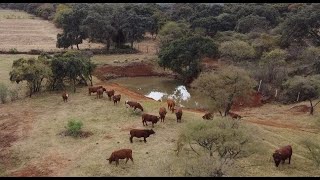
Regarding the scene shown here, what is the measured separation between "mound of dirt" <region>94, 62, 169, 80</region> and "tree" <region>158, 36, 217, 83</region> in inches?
177

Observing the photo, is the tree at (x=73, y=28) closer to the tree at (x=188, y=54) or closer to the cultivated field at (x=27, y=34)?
the cultivated field at (x=27, y=34)

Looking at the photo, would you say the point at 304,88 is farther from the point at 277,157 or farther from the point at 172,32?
the point at 172,32

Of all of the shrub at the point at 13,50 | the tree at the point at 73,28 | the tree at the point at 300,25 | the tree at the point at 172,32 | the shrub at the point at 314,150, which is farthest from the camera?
the tree at the point at 73,28

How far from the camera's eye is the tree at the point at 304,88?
30.5m

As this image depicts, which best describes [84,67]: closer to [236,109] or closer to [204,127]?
[236,109]

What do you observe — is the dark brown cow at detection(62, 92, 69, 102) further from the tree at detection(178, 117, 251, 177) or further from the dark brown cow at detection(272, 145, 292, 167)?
the dark brown cow at detection(272, 145, 292, 167)

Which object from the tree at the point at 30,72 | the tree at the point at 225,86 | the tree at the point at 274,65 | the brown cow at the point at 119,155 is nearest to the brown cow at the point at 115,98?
the tree at the point at 30,72

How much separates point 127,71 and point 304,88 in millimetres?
18812

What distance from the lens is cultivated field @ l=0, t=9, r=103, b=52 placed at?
5456 centimetres

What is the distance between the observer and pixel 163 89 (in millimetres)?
39875

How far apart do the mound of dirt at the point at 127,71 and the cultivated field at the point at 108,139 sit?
7.47m

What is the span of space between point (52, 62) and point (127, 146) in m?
13.4

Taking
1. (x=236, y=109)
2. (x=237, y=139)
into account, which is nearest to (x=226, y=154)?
(x=237, y=139)

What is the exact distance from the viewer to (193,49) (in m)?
38.8
